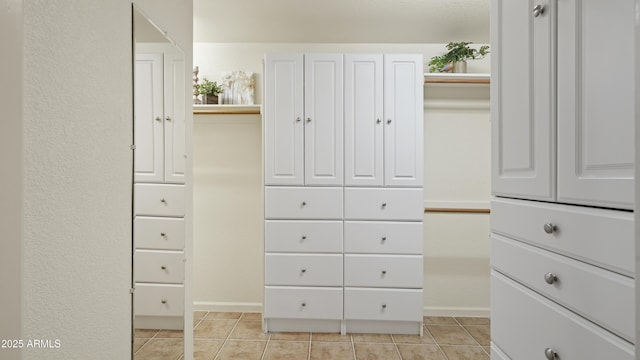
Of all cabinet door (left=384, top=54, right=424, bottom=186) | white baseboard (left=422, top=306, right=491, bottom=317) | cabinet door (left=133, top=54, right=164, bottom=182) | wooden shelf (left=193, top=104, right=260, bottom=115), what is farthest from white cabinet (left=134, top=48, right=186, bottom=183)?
white baseboard (left=422, top=306, right=491, bottom=317)

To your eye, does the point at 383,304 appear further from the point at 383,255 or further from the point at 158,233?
the point at 158,233

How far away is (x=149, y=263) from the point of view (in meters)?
1.40

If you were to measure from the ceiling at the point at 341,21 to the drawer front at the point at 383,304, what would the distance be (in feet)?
6.87

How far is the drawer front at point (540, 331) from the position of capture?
0.81 m

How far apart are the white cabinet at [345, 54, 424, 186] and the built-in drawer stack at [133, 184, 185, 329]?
138 centimetres

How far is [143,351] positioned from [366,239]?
1701 mm

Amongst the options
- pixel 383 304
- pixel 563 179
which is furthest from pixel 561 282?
pixel 383 304

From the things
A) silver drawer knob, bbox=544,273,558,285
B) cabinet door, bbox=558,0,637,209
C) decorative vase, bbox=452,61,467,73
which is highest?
decorative vase, bbox=452,61,467,73

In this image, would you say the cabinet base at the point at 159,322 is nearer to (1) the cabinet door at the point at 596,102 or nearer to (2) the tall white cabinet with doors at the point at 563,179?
(2) the tall white cabinet with doors at the point at 563,179

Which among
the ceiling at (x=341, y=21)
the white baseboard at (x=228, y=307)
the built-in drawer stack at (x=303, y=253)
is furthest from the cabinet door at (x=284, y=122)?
the white baseboard at (x=228, y=307)

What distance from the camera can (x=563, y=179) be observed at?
938 mm

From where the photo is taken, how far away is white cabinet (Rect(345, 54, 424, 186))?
8.70ft

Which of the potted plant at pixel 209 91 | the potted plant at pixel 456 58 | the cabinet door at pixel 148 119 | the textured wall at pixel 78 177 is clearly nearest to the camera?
the textured wall at pixel 78 177

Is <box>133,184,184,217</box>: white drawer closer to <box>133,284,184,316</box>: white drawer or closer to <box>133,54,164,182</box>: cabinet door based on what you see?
<box>133,54,164,182</box>: cabinet door
